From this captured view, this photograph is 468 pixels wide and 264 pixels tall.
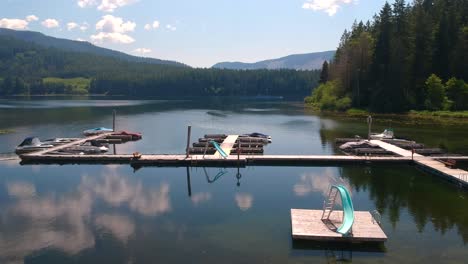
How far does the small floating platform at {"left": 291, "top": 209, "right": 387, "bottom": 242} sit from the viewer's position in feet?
73.1

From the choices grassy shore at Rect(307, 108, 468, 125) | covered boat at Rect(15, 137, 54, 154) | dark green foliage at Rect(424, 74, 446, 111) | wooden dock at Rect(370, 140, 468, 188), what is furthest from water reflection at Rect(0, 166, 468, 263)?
dark green foliage at Rect(424, 74, 446, 111)

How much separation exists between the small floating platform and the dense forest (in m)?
74.0

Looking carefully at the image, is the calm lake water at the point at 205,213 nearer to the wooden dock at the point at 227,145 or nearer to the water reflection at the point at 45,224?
the water reflection at the point at 45,224

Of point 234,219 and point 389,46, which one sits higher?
point 389,46

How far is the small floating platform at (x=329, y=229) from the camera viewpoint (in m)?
22.3

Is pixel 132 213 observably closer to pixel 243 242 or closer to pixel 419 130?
pixel 243 242

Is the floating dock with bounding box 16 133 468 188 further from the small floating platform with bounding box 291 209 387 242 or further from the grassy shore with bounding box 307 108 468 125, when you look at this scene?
the grassy shore with bounding box 307 108 468 125

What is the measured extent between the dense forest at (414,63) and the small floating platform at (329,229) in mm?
73957

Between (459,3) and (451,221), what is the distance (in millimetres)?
100496

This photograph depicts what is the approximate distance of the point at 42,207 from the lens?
2908 cm

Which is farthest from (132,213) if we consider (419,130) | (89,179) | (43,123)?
(43,123)

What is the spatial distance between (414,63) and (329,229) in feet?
275

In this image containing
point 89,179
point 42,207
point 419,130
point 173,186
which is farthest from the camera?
point 419,130

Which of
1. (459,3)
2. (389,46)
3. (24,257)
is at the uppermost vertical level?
(459,3)
